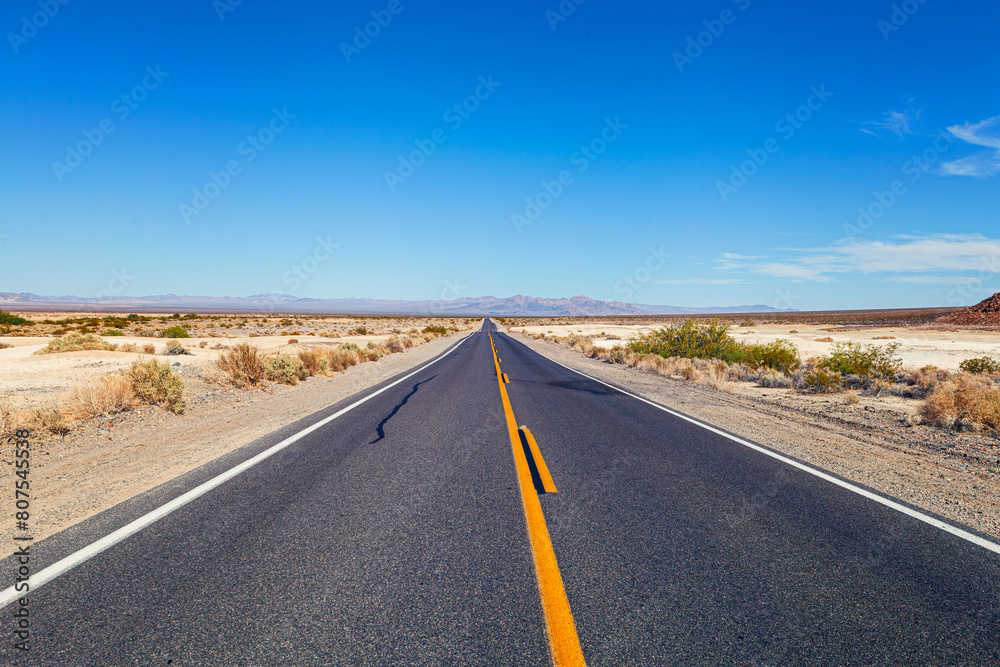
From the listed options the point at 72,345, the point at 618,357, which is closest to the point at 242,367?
the point at 72,345

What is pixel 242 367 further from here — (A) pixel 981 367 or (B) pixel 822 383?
(A) pixel 981 367

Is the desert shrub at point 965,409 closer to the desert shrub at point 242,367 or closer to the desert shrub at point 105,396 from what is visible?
the desert shrub at point 105,396

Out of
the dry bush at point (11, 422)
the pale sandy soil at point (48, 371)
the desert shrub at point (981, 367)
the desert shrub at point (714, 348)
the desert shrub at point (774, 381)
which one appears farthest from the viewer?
the desert shrub at point (714, 348)

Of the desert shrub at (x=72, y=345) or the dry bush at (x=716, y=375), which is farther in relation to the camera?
the desert shrub at (x=72, y=345)

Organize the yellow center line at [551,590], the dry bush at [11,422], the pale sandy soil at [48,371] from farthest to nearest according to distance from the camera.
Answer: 1. the pale sandy soil at [48,371]
2. the dry bush at [11,422]
3. the yellow center line at [551,590]

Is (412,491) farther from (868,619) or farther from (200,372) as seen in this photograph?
(200,372)

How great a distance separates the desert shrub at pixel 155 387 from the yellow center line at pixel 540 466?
7151mm

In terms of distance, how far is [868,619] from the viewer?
2959 mm

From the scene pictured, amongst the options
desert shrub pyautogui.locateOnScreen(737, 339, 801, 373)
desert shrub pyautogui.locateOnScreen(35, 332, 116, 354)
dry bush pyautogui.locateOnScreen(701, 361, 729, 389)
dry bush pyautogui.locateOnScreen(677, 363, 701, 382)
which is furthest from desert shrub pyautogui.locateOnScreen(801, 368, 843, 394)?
desert shrub pyautogui.locateOnScreen(35, 332, 116, 354)

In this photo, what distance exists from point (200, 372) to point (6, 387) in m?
4.36

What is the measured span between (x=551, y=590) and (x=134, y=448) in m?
6.80

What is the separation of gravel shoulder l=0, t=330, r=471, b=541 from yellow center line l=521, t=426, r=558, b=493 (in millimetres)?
4193

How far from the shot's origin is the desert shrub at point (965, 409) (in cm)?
876

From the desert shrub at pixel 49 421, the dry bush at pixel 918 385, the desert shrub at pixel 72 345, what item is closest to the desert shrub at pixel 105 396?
the desert shrub at pixel 49 421
